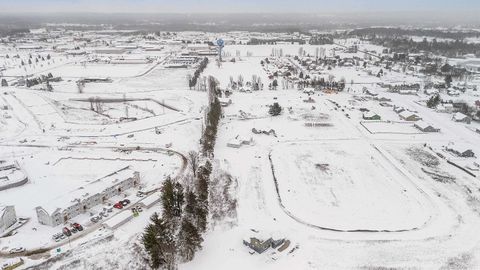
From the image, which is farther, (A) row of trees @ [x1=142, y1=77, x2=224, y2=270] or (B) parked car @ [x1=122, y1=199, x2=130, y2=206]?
(B) parked car @ [x1=122, y1=199, x2=130, y2=206]

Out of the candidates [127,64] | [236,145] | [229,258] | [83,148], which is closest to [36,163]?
[83,148]

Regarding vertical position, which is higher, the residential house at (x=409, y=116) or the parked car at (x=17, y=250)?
the residential house at (x=409, y=116)

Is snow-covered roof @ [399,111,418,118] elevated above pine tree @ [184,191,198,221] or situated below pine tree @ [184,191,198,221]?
above

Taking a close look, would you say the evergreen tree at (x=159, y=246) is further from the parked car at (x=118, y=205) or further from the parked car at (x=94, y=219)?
the parked car at (x=118, y=205)

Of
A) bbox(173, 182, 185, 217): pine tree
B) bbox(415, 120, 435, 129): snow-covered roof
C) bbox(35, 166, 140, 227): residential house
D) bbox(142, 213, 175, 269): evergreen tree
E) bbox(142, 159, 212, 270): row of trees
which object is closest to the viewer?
bbox(142, 213, 175, 269): evergreen tree

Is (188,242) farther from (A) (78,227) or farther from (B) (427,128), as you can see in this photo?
(B) (427,128)

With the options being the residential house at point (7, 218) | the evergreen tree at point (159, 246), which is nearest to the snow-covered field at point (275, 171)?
the residential house at point (7, 218)

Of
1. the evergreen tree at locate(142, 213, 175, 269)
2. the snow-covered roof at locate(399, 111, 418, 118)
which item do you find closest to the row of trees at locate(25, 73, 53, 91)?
the evergreen tree at locate(142, 213, 175, 269)

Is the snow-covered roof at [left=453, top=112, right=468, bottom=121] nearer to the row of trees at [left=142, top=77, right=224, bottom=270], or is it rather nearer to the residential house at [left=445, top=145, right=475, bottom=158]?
the residential house at [left=445, top=145, right=475, bottom=158]

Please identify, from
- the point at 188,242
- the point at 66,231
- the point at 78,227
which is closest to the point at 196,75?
the point at 78,227

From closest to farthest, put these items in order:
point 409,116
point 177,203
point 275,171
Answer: point 177,203 → point 275,171 → point 409,116
